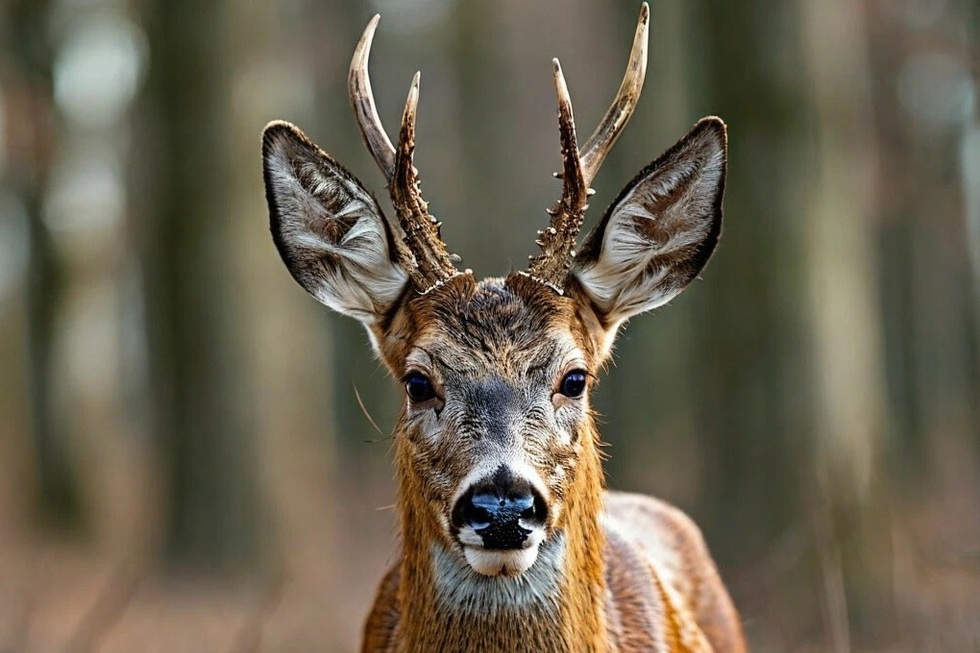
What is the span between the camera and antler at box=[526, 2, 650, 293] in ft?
18.3

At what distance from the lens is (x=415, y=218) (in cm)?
575

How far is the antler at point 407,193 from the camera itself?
568 cm

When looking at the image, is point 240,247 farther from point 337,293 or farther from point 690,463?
point 337,293

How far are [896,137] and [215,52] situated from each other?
21300 mm

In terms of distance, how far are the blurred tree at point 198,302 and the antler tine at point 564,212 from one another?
9.37 metres

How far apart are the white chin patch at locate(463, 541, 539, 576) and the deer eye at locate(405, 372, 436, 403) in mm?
685

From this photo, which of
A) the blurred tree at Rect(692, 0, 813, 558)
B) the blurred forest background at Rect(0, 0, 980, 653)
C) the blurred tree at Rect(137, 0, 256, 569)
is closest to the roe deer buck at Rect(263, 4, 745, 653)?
the blurred forest background at Rect(0, 0, 980, 653)

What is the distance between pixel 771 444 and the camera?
12219mm

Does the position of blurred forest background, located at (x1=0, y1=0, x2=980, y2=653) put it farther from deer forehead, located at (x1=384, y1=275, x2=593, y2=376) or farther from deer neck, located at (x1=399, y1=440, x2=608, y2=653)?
deer forehead, located at (x1=384, y1=275, x2=593, y2=376)

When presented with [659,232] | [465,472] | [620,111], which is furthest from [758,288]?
[465,472]

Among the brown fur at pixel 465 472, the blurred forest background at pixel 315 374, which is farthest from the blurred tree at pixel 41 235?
the brown fur at pixel 465 472

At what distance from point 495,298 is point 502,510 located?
104 cm

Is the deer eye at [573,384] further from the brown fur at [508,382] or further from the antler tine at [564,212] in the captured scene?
the antler tine at [564,212]

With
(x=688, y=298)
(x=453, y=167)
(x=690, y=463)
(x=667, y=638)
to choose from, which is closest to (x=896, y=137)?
(x=453, y=167)
